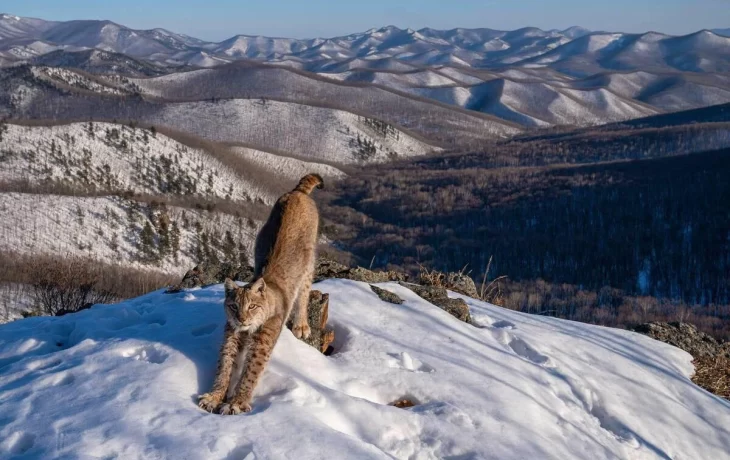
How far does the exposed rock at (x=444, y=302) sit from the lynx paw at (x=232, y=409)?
4.69 meters

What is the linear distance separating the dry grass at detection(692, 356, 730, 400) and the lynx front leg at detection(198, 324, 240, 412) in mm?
7907

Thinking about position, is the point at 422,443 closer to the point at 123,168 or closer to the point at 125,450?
the point at 125,450

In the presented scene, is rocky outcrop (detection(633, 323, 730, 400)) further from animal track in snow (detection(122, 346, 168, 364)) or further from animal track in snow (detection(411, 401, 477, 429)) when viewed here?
animal track in snow (detection(122, 346, 168, 364))

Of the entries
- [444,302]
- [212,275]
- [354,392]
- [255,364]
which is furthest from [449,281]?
[255,364]

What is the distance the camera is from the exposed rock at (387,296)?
932cm

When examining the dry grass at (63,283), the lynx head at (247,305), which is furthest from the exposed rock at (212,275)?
the lynx head at (247,305)

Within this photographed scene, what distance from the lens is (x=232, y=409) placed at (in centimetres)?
563

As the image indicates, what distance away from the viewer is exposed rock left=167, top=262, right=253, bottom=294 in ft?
34.0

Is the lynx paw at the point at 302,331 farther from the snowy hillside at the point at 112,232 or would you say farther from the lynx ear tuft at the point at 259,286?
the snowy hillside at the point at 112,232

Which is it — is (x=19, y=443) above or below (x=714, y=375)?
above

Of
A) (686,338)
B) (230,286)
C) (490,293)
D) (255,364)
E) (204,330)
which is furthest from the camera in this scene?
(490,293)

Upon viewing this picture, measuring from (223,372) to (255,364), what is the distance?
1.05 ft

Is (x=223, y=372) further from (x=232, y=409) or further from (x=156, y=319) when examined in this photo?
(x=156, y=319)

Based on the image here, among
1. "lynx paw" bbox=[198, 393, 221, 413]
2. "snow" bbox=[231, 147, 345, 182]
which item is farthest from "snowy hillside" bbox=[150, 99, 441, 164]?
"lynx paw" bbox=[198, 393, 221, 413]
